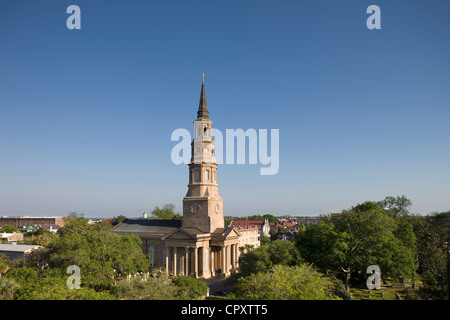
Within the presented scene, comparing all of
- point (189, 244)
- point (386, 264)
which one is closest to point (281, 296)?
point (386, 264)

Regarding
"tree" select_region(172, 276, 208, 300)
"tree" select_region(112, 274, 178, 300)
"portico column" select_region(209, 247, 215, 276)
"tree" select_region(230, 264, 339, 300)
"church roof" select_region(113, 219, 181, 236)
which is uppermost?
"tree" select_region(230, 264, 339, 300)

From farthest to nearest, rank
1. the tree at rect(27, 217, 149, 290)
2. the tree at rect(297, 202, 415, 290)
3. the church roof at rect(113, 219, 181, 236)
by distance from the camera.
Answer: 1. the church roof at rect(113, 219, 181, 236)
2. the tree at rect(297, 202, 415, 290)
3. the tree at rect(27, 217, 149, 290)

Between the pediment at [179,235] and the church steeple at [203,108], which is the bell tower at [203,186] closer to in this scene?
the church steeple at [203,108]

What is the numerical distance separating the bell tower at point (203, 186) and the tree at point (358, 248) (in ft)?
52.3

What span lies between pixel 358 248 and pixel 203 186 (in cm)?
2439

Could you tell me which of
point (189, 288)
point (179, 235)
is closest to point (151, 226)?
point (179, 235)

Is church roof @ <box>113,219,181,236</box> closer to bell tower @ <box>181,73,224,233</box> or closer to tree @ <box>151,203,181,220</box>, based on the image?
bell tower @ <box>181,73,224,233</box>

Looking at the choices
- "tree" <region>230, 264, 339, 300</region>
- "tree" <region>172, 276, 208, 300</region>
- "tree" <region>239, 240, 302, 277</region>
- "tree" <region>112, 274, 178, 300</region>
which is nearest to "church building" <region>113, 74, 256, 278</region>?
"tree" <region>239, 240, 302, 277</region>

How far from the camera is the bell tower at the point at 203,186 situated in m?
46.9

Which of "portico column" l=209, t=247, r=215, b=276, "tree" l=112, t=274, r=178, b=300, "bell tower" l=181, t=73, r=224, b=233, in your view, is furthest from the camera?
"bell tower" l=181, t=73, r=224, b=233

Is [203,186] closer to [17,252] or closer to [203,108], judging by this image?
[203,108]

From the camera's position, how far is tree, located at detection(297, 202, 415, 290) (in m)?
33.8
